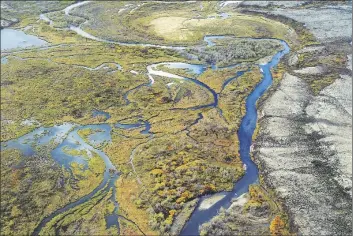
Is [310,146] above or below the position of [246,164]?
Result: above

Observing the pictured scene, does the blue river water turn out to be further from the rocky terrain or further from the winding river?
the rocky terrain

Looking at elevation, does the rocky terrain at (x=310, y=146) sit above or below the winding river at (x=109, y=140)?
above

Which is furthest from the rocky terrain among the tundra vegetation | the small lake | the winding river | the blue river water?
the small lake

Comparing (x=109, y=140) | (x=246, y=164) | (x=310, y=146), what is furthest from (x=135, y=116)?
(x=310, y=146)

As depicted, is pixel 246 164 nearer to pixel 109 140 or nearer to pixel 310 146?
pixel 310 146

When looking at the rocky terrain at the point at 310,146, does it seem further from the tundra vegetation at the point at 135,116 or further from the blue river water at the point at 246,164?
the tundra vegetation at the point at 135,116

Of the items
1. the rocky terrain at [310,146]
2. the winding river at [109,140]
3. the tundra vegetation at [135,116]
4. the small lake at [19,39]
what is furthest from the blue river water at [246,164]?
the small lake at [19,39]
